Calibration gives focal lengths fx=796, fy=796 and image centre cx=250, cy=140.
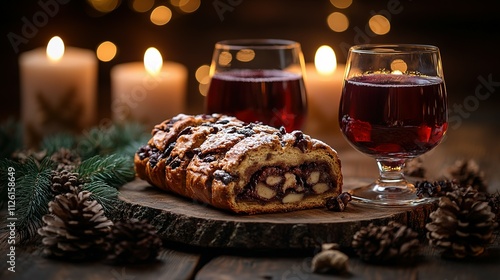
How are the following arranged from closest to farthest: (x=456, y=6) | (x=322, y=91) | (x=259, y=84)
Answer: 1. (x=259, y=84)
2. (x=322, y=91)
3. (x=456, y=6)

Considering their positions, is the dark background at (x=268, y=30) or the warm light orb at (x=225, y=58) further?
the dark background at (x=268, y=30)

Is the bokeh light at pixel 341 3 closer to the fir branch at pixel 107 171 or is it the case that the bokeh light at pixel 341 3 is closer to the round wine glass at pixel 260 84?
the round wine glass at pixel 260 84

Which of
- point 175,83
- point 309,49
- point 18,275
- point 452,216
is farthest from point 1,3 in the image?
point 452,216

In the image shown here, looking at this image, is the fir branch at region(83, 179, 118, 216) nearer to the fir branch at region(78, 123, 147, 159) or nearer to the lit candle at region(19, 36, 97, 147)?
the fir branch at region(78, 123, 147, 159)

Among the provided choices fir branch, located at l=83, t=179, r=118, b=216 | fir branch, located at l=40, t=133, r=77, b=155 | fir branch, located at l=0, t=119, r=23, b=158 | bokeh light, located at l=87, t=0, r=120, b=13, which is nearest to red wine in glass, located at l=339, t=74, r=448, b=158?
fir branch, located at l=83, t=179, r=118, b=216

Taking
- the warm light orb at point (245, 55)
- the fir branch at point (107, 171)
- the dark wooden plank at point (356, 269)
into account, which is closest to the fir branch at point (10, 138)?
the fir branch at point (107, 171)

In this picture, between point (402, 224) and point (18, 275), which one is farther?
point (402, 224)

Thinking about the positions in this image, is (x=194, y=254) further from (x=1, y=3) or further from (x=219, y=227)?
(x=1, y=3)
